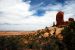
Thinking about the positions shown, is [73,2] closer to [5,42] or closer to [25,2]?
[25,2]

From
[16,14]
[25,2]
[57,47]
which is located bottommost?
[57,47]

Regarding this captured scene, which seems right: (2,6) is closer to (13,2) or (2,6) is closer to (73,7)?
(13,2)

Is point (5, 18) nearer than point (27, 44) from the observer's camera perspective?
Yes

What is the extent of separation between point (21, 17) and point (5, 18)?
0.70 m

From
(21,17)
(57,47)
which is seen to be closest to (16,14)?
(21,17)

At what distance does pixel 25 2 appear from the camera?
780 cm

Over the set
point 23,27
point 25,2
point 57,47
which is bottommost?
point 57,47

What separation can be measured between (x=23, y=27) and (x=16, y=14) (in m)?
0.66

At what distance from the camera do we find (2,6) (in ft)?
25.3

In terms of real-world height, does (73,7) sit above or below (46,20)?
above

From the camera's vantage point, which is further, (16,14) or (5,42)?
(5,42)

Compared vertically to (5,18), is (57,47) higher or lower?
lower

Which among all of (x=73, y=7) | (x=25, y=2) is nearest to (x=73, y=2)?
(x=73, y=7)

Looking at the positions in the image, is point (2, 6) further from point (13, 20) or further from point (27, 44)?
point (27, 44)
